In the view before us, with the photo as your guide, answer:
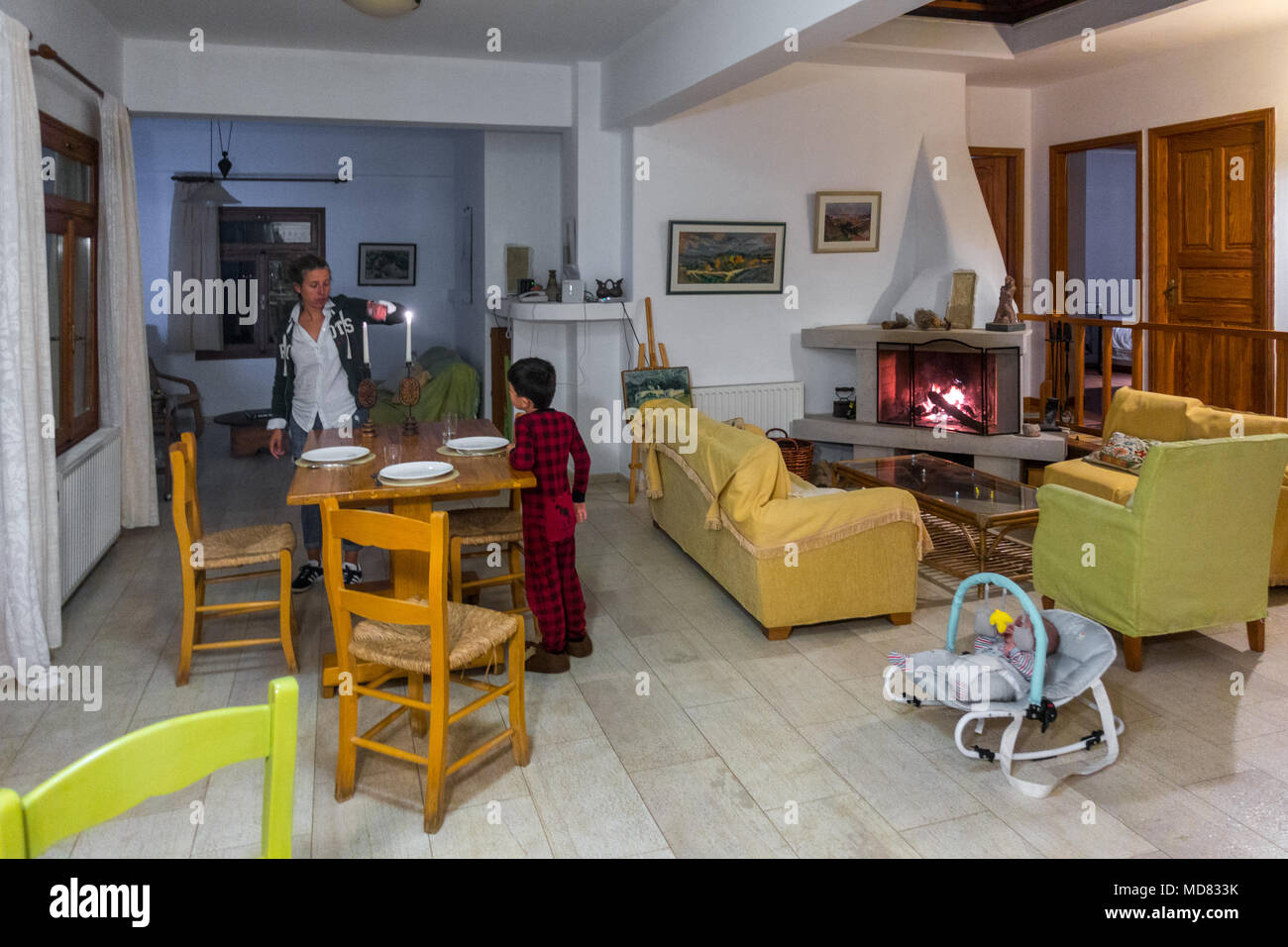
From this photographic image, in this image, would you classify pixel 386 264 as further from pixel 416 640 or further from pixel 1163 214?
pixel 416 640

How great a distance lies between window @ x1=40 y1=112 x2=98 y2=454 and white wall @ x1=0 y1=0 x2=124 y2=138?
4.7 inches

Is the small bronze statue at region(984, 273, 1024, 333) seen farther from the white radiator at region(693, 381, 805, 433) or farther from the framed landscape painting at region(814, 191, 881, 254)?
the white radiator at region(693, 381, 805, 433)

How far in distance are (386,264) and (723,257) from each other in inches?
200

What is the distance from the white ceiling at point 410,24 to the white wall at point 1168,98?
13.2 ft

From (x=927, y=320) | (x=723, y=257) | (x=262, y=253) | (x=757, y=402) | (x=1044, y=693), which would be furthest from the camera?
(x=262, y=253)

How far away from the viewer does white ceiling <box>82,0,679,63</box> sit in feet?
19.6

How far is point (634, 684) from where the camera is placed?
4.16 meters

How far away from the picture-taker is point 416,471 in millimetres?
3867

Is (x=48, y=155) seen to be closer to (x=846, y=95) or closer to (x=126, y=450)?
(x=126, y=450)

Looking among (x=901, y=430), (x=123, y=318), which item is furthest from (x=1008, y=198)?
(x=123, y=318)

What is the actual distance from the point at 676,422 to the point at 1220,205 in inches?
189

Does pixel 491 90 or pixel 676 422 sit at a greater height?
pixel 491 90

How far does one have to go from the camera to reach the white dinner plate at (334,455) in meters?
4.11
